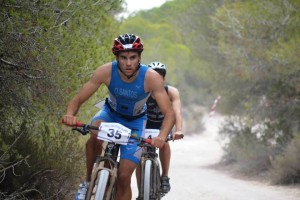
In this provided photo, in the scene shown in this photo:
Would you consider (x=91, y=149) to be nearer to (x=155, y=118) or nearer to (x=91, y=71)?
(x=155, y=118)

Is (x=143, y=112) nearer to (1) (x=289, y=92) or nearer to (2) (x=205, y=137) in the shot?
(1) (x=289, y=92)

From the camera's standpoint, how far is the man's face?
20.1 ft

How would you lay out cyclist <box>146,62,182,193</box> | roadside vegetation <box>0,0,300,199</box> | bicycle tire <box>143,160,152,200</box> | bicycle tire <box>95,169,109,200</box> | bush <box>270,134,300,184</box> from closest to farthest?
bicycle tire <box>95,169,109,200</box>
bicycle tire <box>143,160,152,200</box>
roadside vegetation <box>0,0,300,199</box>
cyclist <box>146,62,182,193</box>
bush <box>270,134,300,184</box>

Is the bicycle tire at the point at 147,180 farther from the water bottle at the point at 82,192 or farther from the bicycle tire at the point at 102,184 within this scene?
the bicycle tire at the point at 102,184

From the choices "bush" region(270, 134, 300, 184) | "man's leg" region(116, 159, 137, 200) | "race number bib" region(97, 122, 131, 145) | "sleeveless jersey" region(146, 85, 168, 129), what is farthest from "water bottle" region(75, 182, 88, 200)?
"bush" region(270, 134, 300, 184)

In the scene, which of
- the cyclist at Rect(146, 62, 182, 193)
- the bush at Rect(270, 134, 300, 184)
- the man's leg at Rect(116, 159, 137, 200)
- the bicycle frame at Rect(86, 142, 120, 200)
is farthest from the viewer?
the bush at Rect(270, 134, 300, 184)

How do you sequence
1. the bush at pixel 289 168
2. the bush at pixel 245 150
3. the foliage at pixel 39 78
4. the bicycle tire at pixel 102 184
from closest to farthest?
1. the bicycle tire at pixel 102 184
2. the foliage at pixel 39 78
3. the bush at pixel 289 168
4. the bush at pixel 245 150

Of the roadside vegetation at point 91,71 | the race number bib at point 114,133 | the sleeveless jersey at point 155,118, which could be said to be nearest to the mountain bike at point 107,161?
the race number bib at point 114,133

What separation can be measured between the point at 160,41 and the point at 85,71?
3978 centimetres

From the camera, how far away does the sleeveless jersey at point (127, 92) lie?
6246 mm

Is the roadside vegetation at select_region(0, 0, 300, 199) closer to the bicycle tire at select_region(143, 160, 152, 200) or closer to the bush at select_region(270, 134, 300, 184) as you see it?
the bush at select_region(270, 134, 300, 184)

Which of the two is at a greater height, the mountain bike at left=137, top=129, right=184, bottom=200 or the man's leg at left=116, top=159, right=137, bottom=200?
the mountain bike at left=137, top=129, right=184, bottom=200

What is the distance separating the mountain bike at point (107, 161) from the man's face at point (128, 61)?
63cm

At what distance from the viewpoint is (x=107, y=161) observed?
19.4 feet
